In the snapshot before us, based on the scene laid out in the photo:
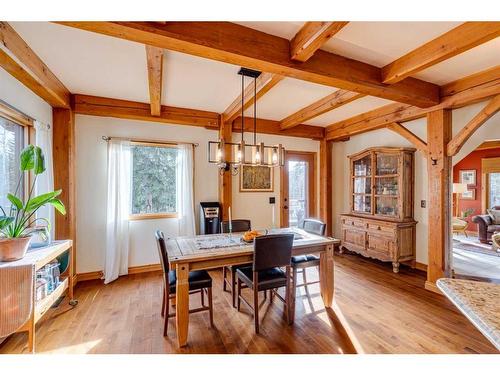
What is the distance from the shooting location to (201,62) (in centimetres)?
232

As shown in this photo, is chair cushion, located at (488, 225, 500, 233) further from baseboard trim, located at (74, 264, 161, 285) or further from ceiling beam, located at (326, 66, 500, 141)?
baseboard trim, located at (74, 264, 161, 285)

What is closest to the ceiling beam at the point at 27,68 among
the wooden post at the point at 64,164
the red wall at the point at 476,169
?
the wooden post at the point at 64,164

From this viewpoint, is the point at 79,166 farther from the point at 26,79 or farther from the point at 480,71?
the point at 480,71

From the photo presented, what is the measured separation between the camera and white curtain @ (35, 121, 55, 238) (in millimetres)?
2635

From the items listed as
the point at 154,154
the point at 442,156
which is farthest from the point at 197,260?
the point at 442,156

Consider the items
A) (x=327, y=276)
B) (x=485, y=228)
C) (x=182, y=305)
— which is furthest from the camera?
(x=485, y=228)

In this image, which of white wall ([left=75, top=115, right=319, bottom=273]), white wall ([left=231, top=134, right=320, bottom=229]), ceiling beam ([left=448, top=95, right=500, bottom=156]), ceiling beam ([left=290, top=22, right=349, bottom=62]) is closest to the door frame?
white wall ([left=231, top=134, right=320, bottom=229])

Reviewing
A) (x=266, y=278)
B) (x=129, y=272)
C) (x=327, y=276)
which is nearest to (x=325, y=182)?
(x=327, y=276)

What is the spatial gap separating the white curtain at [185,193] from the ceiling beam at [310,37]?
→ 2433mm

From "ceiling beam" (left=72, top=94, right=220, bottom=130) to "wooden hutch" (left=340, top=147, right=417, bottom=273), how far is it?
2.87 meters

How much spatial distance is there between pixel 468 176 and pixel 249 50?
816 cm

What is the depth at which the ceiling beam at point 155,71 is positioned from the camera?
197cm

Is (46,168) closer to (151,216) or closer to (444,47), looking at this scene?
(151,216)
